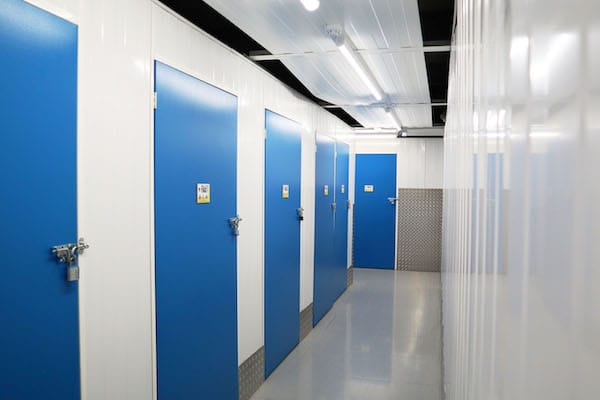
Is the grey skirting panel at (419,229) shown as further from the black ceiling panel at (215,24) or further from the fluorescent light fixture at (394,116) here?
the black ceiling panel at (215,24)

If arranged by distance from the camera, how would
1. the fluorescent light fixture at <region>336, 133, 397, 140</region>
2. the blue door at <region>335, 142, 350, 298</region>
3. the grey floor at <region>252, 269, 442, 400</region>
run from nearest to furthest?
the grey floor at <region>252, 269, 442, 400</region>, the blue door at <region>335, 142, 350, 298</region>, the fluorescent light fixture at <region>336, 133, 397, 140</region>

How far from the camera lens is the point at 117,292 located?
208 centimetres

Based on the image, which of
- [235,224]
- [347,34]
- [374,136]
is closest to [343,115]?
[374,136]

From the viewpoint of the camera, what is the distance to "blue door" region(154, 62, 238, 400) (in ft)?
7.89

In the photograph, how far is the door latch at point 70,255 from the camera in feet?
5.59

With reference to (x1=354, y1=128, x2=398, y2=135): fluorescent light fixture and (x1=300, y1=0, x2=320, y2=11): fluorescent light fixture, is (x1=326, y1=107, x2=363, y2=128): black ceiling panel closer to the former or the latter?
(x1=354, y1=128, x2=398, y2=135): fluorescent light fixture

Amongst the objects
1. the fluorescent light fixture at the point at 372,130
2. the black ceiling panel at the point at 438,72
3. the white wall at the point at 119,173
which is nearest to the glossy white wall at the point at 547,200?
the white wall at the point at 119,173

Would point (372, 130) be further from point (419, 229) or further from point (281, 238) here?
point (281, 238)

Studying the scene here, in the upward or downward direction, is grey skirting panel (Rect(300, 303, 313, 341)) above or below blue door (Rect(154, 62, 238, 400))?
below

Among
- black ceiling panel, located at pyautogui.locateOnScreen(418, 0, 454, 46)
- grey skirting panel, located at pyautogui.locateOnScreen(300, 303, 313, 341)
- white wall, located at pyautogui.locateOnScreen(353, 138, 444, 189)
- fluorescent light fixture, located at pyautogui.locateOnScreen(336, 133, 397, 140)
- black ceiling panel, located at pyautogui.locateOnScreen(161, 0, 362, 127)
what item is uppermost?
black ceiling panel, located at pyautogui.locateOnScreen(418, 0, 454, 46)

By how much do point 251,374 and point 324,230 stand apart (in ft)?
8.47

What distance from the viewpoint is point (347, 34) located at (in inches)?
113

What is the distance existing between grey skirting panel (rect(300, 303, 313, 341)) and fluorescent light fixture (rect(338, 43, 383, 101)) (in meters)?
2.67

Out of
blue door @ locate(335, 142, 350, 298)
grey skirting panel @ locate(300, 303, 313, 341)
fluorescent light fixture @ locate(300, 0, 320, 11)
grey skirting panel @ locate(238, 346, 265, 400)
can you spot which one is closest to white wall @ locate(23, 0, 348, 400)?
fluorescent light fixture @ locate(300, 0, 320, 11)
